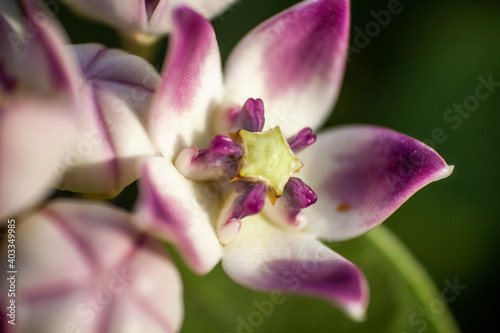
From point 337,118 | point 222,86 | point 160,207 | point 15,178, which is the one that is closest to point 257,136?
point 222,86

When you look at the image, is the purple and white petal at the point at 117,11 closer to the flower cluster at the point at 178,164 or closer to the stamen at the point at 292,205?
the flower cluster at the point at 178,164

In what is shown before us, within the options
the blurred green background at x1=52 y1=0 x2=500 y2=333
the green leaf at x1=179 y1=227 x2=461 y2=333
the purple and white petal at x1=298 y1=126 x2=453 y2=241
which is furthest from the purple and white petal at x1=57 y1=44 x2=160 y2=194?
the blurred green background at x1=52 y1=0 x2=500 y2=333

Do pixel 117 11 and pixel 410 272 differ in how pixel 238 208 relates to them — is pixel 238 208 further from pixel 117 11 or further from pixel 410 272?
pixel 410 272

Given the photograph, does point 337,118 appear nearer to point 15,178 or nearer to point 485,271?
point 485,271

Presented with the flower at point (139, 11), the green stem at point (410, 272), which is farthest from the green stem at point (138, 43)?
the green stem at point (410, 272)

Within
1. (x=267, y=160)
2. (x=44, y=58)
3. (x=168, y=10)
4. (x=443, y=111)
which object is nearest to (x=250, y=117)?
(x=267, y=160)

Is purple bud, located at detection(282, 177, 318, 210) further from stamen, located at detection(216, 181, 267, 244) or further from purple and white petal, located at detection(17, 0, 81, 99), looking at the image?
purple and white petal, located at detection(17, 0, 81, 99)
